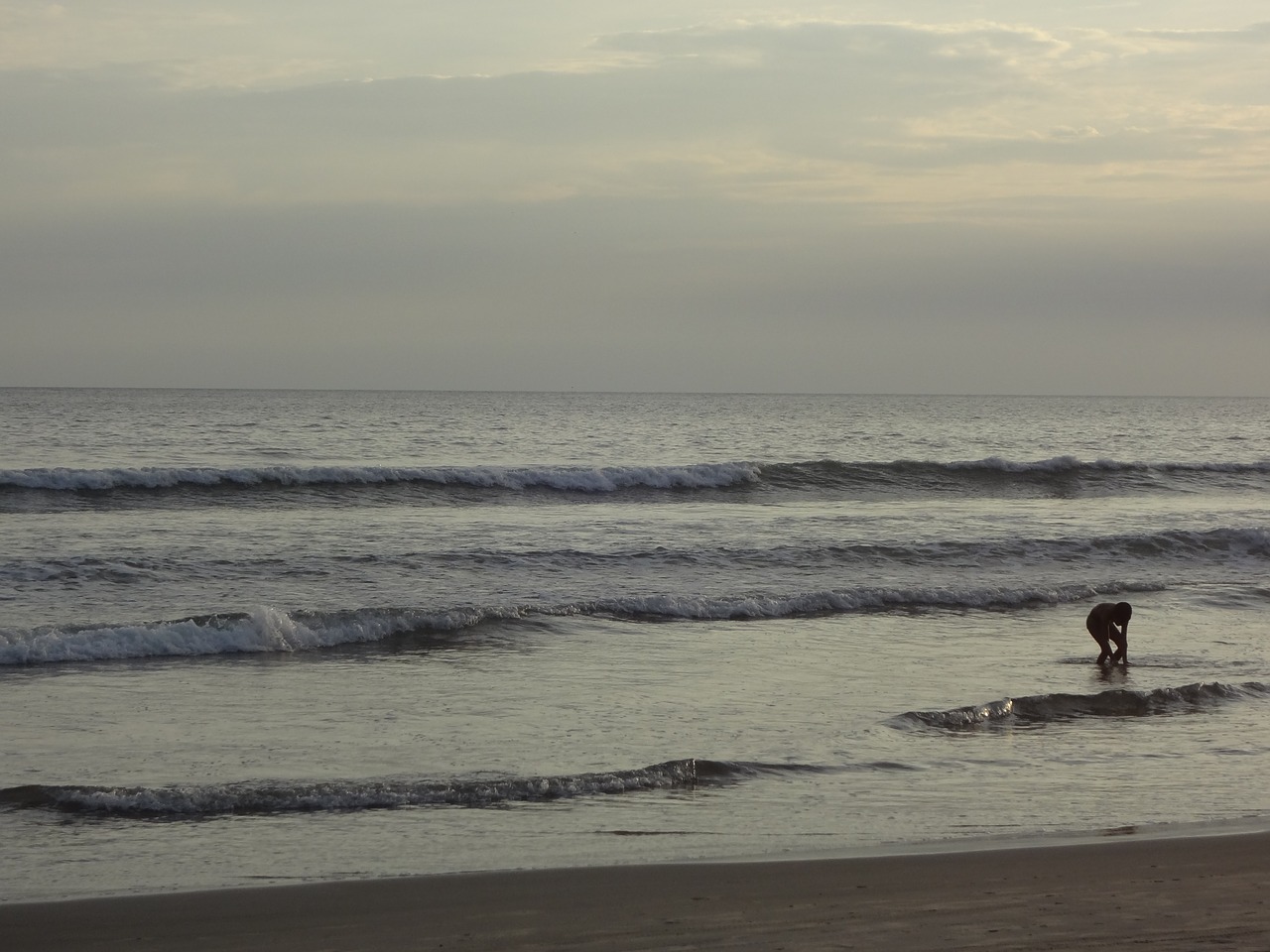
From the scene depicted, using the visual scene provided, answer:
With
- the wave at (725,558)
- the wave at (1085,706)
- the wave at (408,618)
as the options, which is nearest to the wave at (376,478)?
the wave at (725,558)

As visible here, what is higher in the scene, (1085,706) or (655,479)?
(655,479)

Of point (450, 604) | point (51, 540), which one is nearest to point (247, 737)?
point (450, 604)

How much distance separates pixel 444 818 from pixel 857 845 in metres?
2.23

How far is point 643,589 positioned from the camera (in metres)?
15.8

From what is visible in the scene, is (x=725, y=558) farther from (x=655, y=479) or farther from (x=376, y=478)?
(x=376, y=478)

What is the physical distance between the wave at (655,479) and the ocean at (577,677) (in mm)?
213

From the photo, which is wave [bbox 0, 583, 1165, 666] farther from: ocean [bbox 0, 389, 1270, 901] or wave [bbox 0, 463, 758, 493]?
wave [bbox 0, 463, 758, 493]

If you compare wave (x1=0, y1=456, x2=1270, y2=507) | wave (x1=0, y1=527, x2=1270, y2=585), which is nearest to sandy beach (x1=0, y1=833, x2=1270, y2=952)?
wave (x1=0, y1=527, x2=1270, y2=585)

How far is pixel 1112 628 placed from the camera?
1178cm

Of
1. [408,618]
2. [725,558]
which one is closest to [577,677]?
[408,618]

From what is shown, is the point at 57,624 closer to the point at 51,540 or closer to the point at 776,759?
the point at 51,540

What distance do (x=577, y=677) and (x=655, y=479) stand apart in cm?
1942

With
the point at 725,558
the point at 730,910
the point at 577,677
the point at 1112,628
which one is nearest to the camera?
the point at 730,910

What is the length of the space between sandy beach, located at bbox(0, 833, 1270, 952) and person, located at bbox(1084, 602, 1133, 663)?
5.84m
